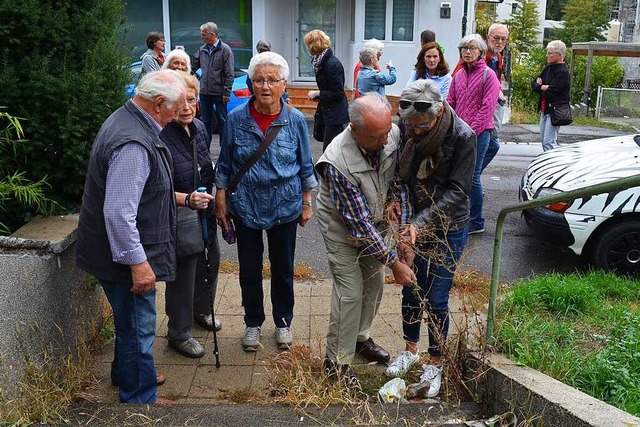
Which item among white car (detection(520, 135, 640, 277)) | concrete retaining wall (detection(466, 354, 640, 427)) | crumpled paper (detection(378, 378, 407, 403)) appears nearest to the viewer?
concrete retaining wall (detection(466, 354, 640, 427))

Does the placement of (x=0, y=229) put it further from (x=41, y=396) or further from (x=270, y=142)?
(x=270, y=142)

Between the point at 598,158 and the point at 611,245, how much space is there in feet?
3.00

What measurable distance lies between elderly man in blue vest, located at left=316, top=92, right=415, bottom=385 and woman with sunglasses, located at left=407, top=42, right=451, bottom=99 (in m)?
3.35

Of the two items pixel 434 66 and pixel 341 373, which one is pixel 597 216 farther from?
pixel 341 373

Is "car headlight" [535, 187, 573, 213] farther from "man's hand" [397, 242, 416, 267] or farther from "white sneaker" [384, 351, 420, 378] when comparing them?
"man's hand" [397, 242, 416, 267]

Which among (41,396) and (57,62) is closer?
(41,396)

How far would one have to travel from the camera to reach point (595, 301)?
505 cm

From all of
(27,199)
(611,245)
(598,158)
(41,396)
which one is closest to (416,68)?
(598,158)

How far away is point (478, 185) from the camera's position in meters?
6.91

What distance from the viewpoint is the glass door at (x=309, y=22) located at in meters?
17.3

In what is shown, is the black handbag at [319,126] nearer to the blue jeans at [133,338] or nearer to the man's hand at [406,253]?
the man's hand at [406,253]

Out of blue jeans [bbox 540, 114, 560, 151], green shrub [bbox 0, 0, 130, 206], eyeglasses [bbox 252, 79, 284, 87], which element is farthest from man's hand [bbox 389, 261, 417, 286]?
blue jeans [bbox 540, 114, 560, 151]

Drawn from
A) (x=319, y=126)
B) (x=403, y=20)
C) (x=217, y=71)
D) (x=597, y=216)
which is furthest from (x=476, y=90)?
(x=403, y=20)

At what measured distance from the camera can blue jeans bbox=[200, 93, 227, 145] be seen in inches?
410
